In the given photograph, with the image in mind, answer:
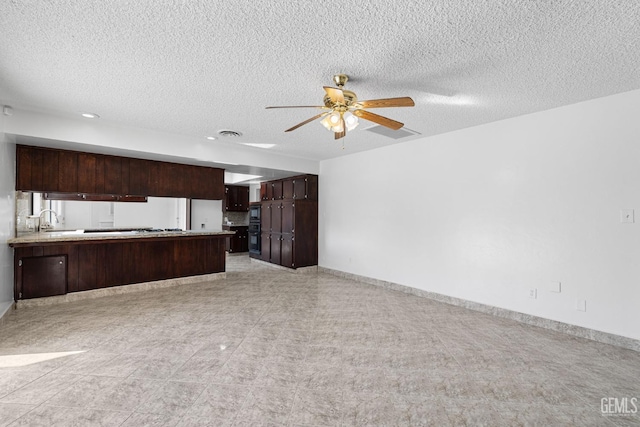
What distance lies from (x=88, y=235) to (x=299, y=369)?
13.2ft

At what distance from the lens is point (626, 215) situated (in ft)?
9.84

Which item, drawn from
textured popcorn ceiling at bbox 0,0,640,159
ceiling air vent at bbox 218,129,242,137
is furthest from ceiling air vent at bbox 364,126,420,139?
ceiling air vent at bbox 218,129,242,137

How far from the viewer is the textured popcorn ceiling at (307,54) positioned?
188 centimetres

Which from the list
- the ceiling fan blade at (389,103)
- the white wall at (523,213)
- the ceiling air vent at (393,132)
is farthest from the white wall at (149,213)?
the ceiling fan blade at (389,103)

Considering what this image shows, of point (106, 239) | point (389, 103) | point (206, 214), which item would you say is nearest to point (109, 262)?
point (106, 239)

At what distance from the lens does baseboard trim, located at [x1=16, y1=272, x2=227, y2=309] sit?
4051mm

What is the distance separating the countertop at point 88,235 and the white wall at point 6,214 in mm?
192

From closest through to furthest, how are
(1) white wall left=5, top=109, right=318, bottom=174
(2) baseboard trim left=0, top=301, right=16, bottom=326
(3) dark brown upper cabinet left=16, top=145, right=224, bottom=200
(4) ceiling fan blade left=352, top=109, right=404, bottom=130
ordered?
1. (4) ceiling fan blade left=352, top=109, right=404, bottom=130
2. (2) baseboard trim left=0, top=301, right=16, bottom=326
3. (1) white wall left=5, top=109, right=318, bottom=174
4. (3) dark brown upper cabinet left=16, top=145, right=224, bottom=200

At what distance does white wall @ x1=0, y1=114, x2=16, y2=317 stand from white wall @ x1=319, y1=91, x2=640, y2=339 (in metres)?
Answer: 5.18

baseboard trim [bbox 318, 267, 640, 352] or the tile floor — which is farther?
baseboard trim [bbox 318, 267, 640, 352]

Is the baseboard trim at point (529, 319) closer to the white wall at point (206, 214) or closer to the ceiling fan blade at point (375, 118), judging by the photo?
the ceiling fan blade at point (375, 118)

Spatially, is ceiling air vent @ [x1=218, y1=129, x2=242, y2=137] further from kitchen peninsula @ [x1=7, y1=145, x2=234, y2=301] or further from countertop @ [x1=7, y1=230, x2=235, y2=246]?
countertop @ [x1=7, y1=230, x2=235, y2=246]

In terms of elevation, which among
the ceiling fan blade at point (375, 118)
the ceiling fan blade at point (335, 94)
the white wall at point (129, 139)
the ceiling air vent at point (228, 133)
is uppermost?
the ceiling air vent at point (228, 133)

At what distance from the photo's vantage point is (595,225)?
3182 millimetres
